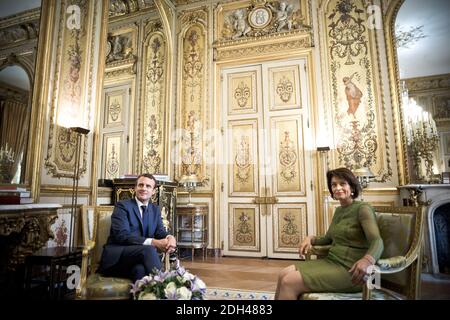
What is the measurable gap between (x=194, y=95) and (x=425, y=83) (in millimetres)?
3683

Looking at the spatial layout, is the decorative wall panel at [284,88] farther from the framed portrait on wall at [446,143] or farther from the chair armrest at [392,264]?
the chair armrest at [392,264]

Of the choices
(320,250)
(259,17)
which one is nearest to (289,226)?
(320,250)

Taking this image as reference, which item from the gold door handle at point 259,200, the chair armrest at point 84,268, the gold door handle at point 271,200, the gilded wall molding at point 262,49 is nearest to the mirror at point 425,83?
the gilded wall molding at point 262,49

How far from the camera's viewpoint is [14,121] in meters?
2.72

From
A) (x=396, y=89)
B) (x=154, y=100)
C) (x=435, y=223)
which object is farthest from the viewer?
(x=154, y=100)

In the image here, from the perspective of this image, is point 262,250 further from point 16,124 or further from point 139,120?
point 16,124

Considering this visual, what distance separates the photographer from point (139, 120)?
5.63 m

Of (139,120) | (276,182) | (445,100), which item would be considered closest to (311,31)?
(445,100)

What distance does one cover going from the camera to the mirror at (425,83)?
13.3ft

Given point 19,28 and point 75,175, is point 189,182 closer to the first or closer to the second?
point 75,175

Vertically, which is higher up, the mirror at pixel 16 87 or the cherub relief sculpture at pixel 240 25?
the cherub relief sculpture at pixel 240 25

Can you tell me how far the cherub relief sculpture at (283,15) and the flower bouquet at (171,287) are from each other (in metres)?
4.82

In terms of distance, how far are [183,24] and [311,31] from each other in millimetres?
2464

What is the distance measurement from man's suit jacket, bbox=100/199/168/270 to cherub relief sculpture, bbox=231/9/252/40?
4.12 meters
